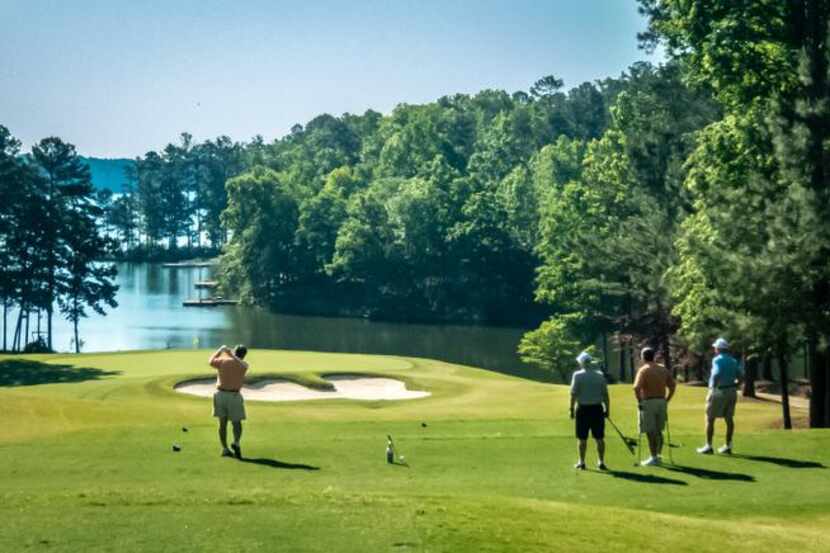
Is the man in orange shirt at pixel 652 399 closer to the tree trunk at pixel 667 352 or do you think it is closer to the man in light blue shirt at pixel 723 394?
the man in light blue shirt at pixel 723 394

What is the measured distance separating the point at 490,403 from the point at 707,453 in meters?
18.7

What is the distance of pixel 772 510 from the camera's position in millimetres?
17328

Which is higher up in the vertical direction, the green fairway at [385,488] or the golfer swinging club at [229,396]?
the golfer swinging club at [229,396]

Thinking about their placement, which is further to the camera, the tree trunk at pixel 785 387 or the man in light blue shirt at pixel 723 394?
the tree trunk at pixel 785 387

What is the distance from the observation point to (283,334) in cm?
11338

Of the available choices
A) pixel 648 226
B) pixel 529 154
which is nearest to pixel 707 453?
pixel 648 226

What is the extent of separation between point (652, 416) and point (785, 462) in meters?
2.91

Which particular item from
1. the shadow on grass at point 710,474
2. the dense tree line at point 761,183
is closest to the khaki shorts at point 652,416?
the shadow on grass at point 710,474

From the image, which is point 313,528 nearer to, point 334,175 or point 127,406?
point 127,406

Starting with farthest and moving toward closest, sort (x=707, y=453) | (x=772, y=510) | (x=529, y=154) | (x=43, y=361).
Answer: (x=529, y=154)
(x=43, y=361)
(x=707, y=453)
(x=772, y=510)

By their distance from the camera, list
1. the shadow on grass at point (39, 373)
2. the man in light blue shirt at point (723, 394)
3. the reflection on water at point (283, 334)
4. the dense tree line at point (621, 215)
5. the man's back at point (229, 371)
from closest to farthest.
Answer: the man's back at point (229, 371)
the man in light blue shirt at point (723, 394)
the dense tree line at point (621, 215)
the shadow on grass at point (39, 373)
the reflection on water at point (283, 334)

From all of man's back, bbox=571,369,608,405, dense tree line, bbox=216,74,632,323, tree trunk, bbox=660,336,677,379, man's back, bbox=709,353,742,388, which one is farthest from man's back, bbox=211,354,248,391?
dense tree line, bbox=216,74,632,323

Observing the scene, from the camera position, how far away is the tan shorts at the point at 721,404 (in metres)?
22.8

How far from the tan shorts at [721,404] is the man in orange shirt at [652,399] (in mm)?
1905
